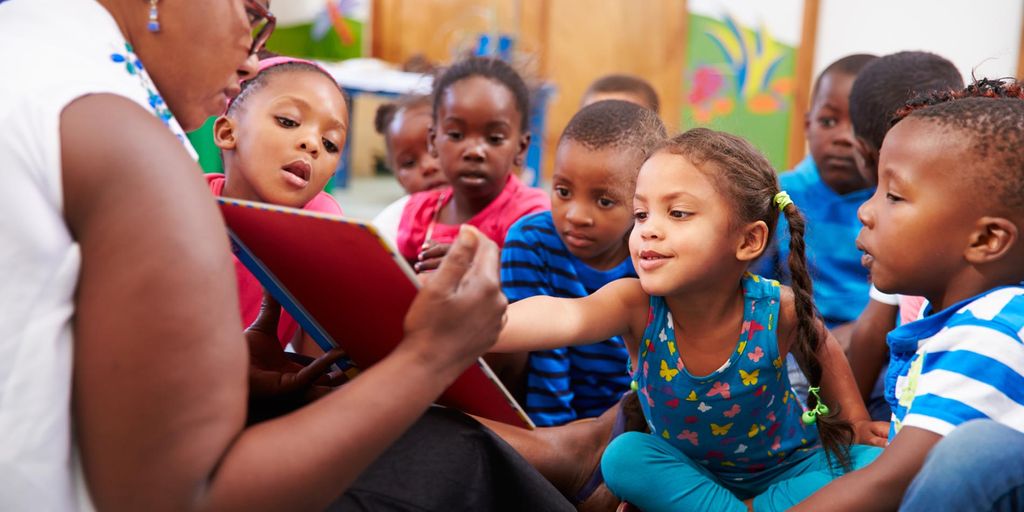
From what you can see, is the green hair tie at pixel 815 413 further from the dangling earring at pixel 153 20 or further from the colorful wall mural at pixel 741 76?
the colorful wall mural at pixel 741 76

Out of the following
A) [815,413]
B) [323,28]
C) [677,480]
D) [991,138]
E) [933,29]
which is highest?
[933,29]

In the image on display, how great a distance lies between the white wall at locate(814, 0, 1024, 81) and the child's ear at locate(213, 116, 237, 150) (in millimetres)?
4686

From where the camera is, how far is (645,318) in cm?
153

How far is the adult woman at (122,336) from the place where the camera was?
2.56ft

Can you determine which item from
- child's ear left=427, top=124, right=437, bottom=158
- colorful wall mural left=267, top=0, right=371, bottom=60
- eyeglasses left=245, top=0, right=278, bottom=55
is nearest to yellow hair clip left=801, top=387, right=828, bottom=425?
eyeglasses left=245, top=0, right=278, bottom=55

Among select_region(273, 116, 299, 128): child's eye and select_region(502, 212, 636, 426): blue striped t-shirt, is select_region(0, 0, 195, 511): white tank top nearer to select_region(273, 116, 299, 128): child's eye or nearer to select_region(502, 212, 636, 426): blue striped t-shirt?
select_region(273, 116, 299, 128): child's eye

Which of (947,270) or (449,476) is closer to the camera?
(449,476)

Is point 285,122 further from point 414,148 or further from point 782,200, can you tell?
point 414,148

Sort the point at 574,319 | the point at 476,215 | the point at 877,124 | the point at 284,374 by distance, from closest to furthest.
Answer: the point at 284,374
the point at 574,319
the point at 877,124
the point at 476,215

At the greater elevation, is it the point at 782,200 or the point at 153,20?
the point at 153,20

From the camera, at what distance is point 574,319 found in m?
1.41

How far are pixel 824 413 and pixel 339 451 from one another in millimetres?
956

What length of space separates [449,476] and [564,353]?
3.20 feet

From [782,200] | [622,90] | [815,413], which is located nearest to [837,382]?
[815,413]
